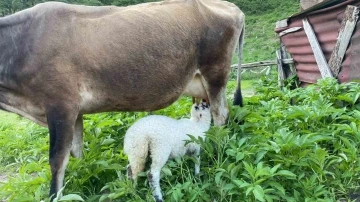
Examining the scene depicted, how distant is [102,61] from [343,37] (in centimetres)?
329

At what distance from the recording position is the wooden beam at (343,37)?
5625 millimetres

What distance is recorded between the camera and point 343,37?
5.85m

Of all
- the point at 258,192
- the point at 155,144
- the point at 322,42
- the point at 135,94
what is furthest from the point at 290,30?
the point at 258,192

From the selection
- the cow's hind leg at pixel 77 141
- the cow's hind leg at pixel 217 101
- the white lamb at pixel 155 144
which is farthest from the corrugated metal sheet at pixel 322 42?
the cow's hind leg at pixel 77 141

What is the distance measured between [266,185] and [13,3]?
20.5 metres

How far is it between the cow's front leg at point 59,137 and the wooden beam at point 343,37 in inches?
144

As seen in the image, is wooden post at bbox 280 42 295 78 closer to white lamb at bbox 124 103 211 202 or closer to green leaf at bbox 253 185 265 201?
white lamb at bbox 124 103 211 202

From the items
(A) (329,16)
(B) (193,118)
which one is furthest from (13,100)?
(A) (329,16)

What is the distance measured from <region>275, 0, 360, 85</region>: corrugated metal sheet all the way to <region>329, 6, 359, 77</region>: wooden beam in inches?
2.1

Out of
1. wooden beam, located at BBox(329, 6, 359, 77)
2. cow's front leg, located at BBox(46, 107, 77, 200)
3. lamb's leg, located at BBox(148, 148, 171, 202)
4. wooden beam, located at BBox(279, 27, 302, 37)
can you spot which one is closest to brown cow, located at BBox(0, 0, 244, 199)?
cow's front leg, located at BBox(46, 107, 77, 200)

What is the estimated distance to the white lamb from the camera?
3.71 m

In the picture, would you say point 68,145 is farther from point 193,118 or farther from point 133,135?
point 193,118

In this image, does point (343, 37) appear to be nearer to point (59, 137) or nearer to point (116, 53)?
point (116, 53)

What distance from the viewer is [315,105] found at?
15.5ft
